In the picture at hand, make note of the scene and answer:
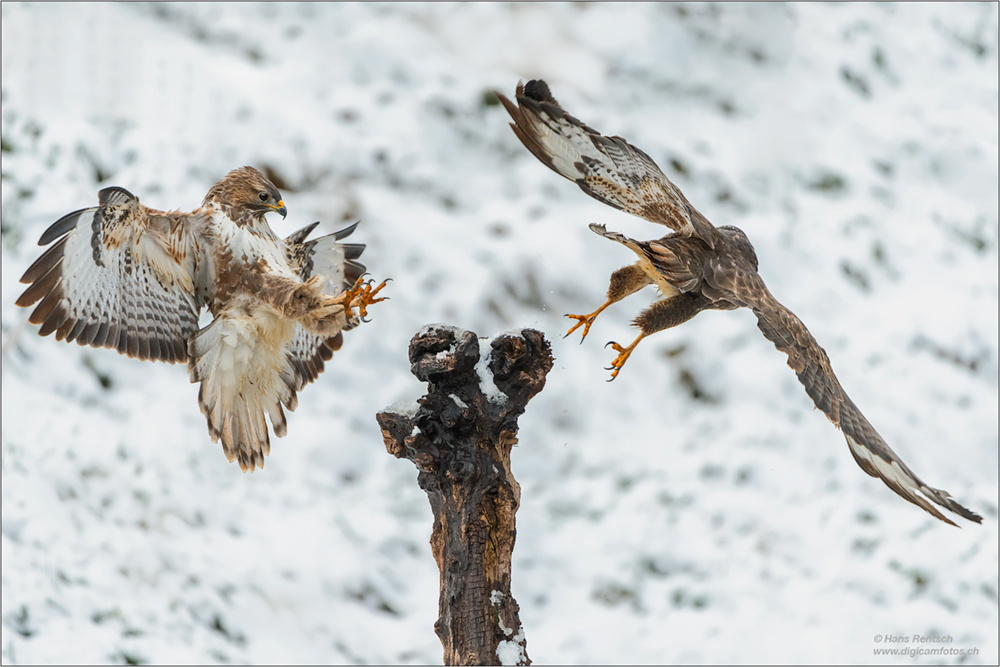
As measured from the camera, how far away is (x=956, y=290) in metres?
6.71

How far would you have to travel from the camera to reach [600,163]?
134 inches

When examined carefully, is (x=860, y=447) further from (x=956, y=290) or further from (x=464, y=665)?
(x=956, y=290)

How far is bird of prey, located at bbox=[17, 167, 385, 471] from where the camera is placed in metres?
3.17

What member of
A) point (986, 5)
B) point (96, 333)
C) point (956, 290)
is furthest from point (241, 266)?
point (986, 5)

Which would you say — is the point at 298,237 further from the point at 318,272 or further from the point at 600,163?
the point at 600,163

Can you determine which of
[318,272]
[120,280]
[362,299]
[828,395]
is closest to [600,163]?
[362,299]

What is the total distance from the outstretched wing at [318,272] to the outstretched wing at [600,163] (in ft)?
3.06

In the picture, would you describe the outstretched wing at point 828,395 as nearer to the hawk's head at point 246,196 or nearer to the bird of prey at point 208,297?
the bird of prey at point 208,297

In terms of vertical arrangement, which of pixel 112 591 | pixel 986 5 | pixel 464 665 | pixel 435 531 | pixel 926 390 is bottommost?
pixel 464 665

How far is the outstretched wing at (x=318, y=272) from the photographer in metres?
3.69

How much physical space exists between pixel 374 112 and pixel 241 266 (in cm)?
375
